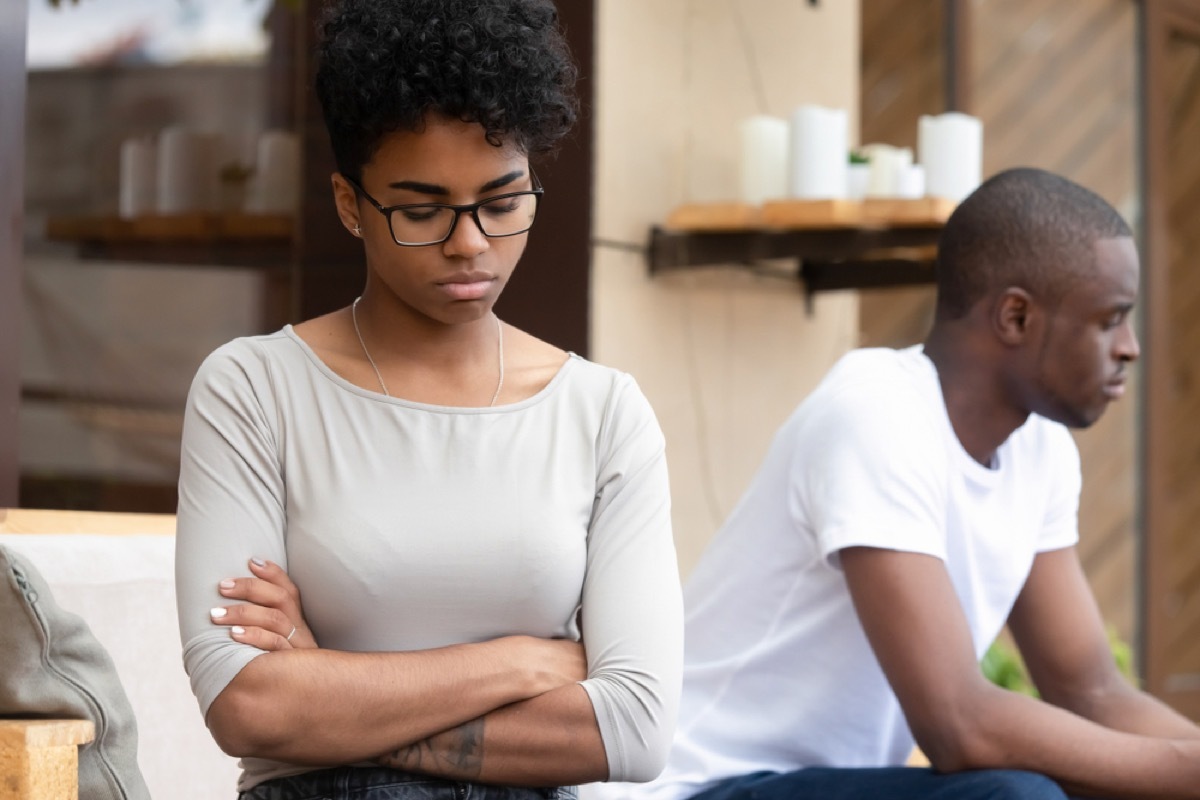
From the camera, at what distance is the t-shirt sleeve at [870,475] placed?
203 centimetres

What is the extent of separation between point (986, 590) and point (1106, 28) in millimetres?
3826

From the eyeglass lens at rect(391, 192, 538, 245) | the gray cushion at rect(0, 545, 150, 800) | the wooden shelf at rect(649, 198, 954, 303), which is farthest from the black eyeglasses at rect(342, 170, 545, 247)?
the wooden shelf at rect(649, 198, 954, 303)

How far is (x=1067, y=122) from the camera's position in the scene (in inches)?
217

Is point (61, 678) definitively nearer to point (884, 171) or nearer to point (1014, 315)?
point (1014, 315)

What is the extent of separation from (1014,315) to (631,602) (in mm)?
952

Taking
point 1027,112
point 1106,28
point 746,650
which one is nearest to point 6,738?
point 746,650

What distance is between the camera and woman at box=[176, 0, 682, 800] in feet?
4.76

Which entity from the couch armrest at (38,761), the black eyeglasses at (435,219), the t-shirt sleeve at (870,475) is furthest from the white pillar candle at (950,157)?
the couch armrest at (38,761)

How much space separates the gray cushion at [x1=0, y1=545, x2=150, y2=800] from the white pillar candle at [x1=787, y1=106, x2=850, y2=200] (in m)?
1.98

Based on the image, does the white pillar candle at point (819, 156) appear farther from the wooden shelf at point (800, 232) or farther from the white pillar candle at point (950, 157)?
the white pillar candle at point (950, 157)

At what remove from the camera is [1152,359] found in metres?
5.55

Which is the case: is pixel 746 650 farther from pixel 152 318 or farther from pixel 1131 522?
pixel 1131 522

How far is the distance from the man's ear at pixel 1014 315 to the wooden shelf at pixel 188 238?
70.2 inches

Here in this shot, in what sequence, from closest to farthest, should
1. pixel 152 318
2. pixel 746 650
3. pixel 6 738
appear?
pixel 6 738
pixel 746 650
pixel 152 318
